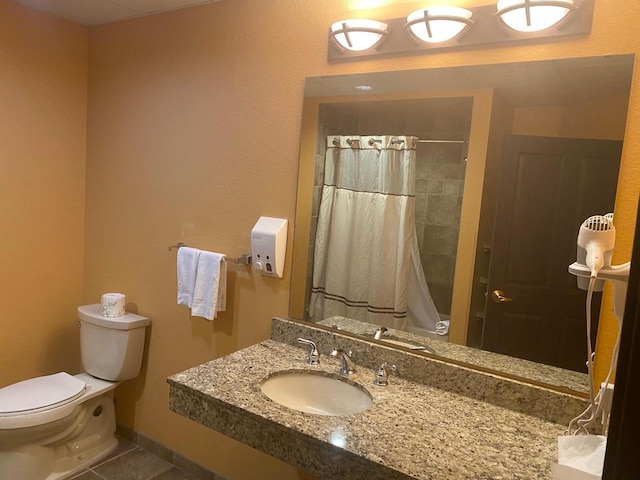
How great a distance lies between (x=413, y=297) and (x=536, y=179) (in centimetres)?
58

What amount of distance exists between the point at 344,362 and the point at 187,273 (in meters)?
0.90

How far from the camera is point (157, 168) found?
7.70ft

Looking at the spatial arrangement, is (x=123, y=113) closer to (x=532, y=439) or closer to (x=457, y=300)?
(x=457, y=300)

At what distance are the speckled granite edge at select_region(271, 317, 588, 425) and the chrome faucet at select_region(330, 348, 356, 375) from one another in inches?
2.1

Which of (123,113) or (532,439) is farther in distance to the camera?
(123,113)

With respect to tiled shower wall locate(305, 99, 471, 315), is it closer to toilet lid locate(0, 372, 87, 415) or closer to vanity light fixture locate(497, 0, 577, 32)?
vanity light fixture locate(497, 0, 577, 32)

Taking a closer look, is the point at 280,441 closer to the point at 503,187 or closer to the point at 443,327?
the point at 443,327

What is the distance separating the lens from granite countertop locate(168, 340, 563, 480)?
3.73 ft

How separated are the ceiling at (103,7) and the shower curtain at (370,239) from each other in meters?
1.03

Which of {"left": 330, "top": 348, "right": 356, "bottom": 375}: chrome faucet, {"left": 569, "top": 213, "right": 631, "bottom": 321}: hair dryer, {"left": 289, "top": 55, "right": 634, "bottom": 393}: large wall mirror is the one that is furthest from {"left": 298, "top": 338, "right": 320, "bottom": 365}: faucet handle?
{"left": 569, "top": 213, "right": 631, "bottom": 321}: hair dryer

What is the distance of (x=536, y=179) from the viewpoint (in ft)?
4.69

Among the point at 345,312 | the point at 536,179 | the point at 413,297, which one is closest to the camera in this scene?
the point at 536,179

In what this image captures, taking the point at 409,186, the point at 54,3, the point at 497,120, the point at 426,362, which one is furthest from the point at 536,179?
the point at 54,3

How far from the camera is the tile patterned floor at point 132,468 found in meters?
2.33
